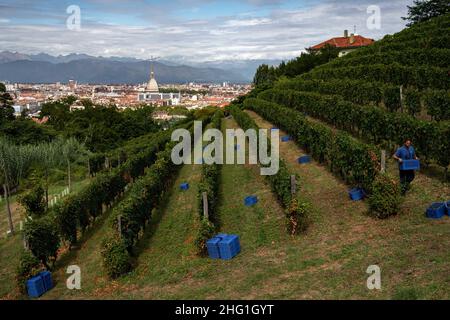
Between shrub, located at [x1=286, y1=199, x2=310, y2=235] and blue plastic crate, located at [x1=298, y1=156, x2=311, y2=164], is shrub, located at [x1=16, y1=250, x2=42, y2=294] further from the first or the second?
blue plastic crate, located at [x1=298, y1=156, x2=311, y2=164]

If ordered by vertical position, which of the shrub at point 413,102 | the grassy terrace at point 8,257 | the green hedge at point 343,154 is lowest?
the grassy terrace at point 8,257

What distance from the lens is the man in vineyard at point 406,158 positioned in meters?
14.3

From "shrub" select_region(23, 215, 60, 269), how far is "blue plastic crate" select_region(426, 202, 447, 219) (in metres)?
13.2

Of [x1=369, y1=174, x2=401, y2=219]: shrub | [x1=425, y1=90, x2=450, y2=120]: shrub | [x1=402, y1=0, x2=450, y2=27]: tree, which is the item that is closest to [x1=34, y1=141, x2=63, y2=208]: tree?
[x1=425, y1=90, x2=450, y2=120]: shrub

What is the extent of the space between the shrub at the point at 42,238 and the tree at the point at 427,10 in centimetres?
6373

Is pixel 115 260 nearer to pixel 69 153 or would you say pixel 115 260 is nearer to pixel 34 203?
pixel 34 203

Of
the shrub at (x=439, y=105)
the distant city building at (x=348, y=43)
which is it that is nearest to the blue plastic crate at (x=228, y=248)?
the shrub at (x=439, y=105)

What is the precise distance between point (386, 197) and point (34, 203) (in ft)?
65.4

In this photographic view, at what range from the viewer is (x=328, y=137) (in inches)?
852

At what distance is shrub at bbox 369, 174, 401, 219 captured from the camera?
13.4 metres

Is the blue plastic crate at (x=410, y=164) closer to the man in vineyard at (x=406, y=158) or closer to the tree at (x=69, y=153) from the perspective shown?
the man in vineyard at (x=406, y=158)

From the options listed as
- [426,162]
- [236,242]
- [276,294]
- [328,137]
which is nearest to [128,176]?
[328,137]

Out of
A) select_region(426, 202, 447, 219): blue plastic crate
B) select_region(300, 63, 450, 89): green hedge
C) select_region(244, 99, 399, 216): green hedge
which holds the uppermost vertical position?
select_region(300, 63, 450, 89): green hedge
